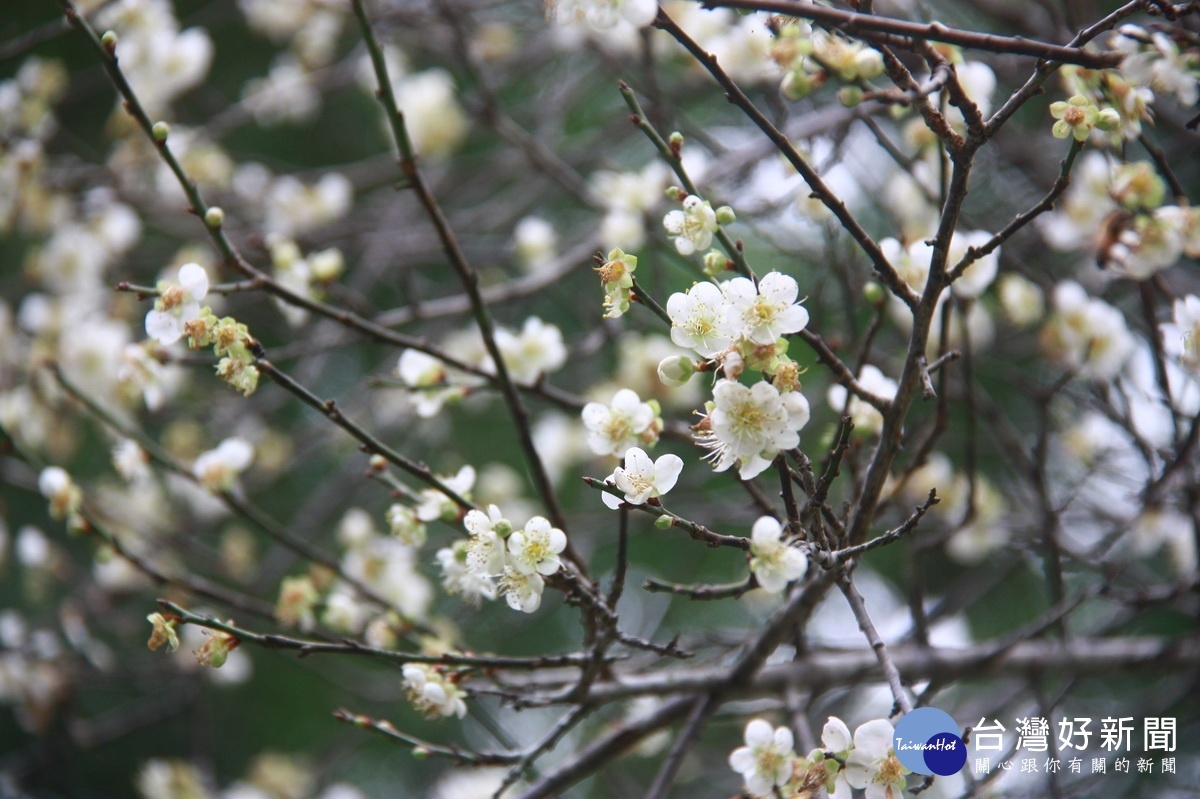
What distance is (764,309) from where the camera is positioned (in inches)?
41.9

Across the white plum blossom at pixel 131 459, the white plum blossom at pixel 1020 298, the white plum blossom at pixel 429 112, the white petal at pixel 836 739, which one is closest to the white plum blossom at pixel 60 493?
the white plum blossom at pixel 131 459

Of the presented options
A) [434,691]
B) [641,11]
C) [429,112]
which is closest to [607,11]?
[641,11]

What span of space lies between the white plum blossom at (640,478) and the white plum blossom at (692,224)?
32 cm

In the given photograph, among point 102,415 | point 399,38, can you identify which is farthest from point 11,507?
point 102,415

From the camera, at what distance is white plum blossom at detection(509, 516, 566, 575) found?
1163 mm

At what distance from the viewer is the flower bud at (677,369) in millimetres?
1119

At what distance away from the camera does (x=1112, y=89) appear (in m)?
1.43

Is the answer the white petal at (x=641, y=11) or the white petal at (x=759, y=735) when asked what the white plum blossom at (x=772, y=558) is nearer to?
the white petal at (x=759, y=735)

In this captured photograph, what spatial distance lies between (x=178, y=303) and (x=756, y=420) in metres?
0.90

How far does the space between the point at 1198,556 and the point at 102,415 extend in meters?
2.36

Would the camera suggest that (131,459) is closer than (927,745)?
No

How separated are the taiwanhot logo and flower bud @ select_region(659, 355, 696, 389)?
494 millimetres

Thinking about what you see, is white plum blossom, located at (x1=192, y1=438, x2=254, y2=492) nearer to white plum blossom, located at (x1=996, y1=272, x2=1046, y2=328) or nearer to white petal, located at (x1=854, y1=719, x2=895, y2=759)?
white petal, located at (x1=854, y1=719, x2=895, y2=759)

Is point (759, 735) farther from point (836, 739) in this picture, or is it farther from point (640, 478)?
point (640, 478)
